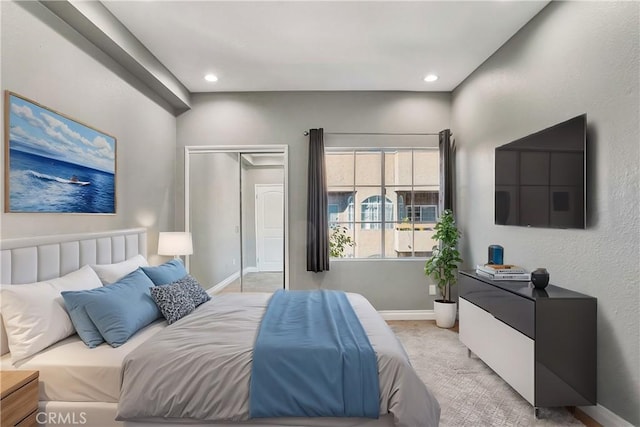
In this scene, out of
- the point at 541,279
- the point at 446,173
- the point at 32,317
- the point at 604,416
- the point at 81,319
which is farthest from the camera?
the point at 446,173

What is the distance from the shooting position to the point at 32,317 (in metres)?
1.89

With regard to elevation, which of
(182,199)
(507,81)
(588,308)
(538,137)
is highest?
(507,81)

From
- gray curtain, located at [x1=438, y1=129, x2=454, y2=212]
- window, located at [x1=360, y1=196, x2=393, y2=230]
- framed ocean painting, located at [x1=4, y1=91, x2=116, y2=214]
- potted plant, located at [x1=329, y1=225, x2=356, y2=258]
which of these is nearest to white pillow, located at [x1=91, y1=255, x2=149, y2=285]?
framed ocean painting, located at [x1=4, y1=91, x2=116, y2=214]

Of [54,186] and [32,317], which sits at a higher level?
[54,186]

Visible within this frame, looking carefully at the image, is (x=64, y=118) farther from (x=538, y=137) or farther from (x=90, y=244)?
(x=538, y=137)

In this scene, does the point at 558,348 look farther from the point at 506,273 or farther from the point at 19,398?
the point at 19,398

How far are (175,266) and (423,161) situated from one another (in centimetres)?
324

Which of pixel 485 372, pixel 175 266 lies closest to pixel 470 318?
pixel 485 372

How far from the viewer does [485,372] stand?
2955 mm

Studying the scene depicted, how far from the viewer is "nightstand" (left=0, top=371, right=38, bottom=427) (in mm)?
1573

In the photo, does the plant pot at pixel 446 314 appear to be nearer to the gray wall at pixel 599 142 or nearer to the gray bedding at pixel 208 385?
the gray wall at pixel 599 142

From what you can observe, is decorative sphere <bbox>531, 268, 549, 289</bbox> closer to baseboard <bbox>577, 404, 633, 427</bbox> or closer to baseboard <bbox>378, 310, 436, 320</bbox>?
baseboard <bbox>577, 404, 633, 427</bbox>

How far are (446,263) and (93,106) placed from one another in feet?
12.4

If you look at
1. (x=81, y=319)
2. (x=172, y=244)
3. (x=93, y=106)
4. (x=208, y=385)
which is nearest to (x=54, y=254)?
(x=81, y=319)
